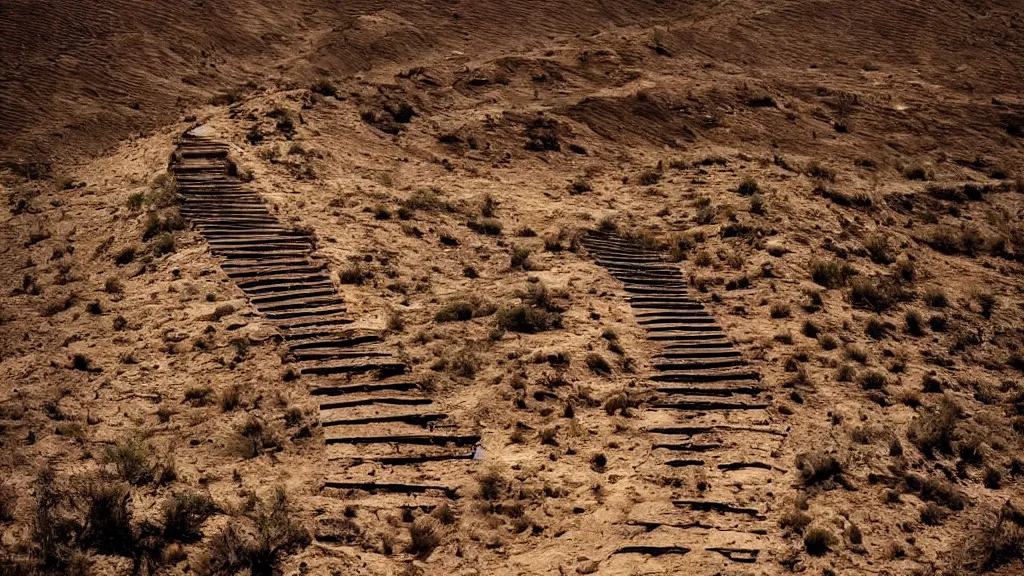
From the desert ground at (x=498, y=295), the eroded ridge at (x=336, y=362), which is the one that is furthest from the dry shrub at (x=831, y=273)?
the eroded ridge at (x=336, y=362)

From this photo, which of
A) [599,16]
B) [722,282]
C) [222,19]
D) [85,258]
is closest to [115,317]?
[85,258]

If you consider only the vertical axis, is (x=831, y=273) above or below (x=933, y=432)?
above

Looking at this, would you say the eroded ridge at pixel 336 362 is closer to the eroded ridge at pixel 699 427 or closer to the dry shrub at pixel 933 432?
the eroded ridge at pixel 699 427

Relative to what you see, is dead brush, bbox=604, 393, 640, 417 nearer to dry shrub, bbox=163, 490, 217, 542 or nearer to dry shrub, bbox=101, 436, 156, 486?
dry shrub, bbox=163, 490, 217, 542

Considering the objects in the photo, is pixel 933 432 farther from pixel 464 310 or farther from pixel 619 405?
pixel 464 310

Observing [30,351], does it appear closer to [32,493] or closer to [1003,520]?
[32,493]

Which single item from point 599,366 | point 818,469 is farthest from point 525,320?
point 818,469
